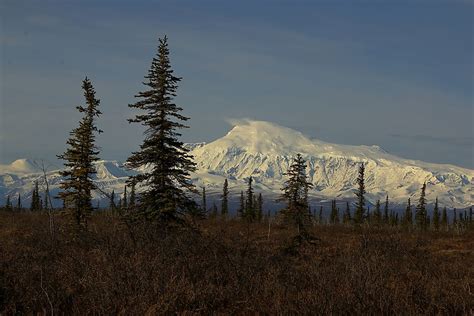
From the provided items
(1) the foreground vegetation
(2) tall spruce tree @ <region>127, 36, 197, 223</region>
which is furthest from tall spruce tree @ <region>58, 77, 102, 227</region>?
(1) the foreground vegetation

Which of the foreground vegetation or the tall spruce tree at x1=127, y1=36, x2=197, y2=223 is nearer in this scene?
the foreground vegetation

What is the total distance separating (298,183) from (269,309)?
77.8 ft

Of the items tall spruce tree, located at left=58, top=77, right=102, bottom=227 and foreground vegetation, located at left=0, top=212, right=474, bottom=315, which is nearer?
foreground vegetation, located at left=0, top=212, right=474, bottom=315

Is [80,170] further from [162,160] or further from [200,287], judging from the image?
[200,287]

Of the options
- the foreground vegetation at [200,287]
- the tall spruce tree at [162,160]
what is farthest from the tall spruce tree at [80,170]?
the foreground vegetation at [200,287]

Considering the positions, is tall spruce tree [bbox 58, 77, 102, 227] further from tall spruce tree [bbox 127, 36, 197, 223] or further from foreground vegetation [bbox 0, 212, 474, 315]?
foreground vegetation [bbox 0, 212, 474, 315]

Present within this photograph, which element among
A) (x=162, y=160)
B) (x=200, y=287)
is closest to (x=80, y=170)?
(x=162, y=160)

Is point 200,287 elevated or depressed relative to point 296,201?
depressed

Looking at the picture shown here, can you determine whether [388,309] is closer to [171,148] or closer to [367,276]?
[367,276]

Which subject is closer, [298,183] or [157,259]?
[157,259]

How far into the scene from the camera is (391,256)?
13.8 metres

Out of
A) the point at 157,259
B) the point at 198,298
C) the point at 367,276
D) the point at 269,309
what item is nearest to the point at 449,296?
the point at 367,276

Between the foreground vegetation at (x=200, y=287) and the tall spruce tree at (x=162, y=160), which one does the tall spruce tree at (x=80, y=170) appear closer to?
the tall spruce tree at (x=162, y=160)

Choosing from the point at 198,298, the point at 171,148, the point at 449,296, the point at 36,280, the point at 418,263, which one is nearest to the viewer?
the point at 198,298
